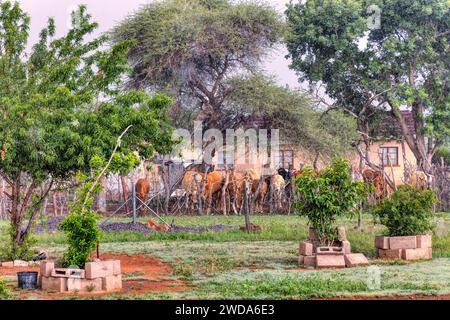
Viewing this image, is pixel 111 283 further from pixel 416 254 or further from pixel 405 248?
pixel 416 254

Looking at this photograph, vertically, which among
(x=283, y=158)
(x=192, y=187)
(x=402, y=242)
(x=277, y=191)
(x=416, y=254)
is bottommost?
Result: (x=416, y=254)

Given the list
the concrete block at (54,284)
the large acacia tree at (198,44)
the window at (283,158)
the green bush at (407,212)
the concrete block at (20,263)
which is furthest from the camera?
the window at (283,158)

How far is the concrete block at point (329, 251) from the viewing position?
1316 centimetres

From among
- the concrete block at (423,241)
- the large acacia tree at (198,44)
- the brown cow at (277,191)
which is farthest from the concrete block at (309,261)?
the large acacia tree at (198,44)

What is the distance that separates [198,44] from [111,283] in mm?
17833

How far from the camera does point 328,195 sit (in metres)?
13.3

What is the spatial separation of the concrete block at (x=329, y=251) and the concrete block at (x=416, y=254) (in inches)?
50.3

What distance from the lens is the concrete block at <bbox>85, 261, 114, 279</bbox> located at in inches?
416

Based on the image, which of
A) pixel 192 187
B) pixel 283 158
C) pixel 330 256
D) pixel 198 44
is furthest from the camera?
pixel 283 158

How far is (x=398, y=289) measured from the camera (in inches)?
418

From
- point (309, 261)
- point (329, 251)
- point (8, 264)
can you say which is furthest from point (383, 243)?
point (8, 264)

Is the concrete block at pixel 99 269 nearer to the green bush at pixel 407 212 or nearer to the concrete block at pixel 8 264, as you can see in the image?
the concrete block at pixel 8 264
